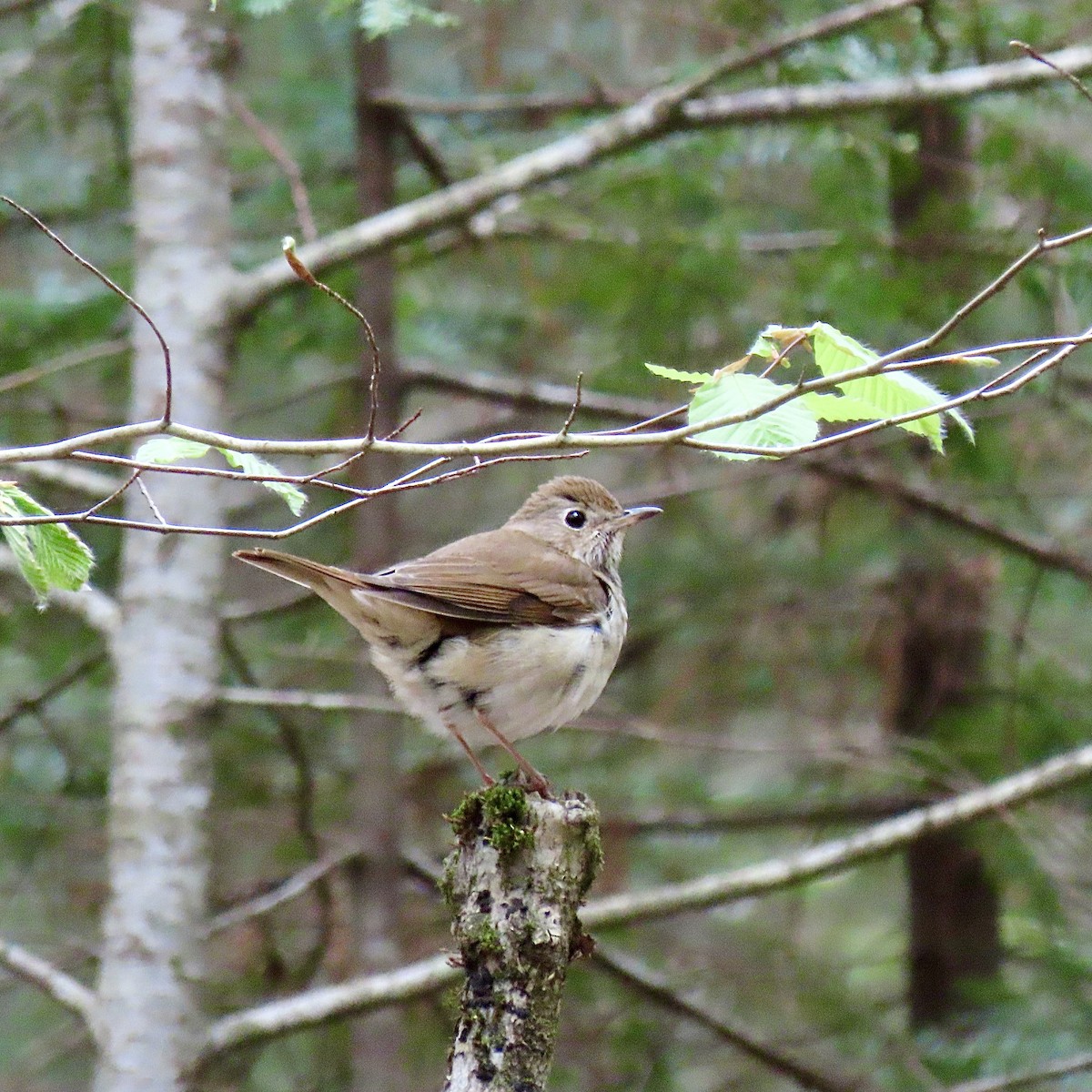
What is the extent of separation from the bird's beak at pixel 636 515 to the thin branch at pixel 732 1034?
1684mm

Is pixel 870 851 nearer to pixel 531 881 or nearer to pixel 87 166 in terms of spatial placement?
pixel 531 881

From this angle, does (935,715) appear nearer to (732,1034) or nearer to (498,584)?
(732,1034)

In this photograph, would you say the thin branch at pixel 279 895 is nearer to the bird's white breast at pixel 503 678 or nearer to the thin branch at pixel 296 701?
the thin branch at pixel 296 701

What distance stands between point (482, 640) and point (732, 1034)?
221 centimetres

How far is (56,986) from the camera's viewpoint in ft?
17.6

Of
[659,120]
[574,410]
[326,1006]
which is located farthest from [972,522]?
[574,410]

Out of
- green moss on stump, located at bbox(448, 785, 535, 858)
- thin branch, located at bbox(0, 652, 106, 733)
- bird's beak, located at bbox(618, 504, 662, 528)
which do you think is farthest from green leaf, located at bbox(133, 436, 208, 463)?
thin branch, located at bbox(0, 652, 106, 733)

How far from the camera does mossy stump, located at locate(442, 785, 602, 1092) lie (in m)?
2.93

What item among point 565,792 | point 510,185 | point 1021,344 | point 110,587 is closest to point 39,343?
point 110,587

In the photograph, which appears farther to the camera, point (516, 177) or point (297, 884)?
point (297, 884)

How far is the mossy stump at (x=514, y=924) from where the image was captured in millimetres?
2926

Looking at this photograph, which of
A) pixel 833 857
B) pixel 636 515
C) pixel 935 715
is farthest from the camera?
pixel 935 715

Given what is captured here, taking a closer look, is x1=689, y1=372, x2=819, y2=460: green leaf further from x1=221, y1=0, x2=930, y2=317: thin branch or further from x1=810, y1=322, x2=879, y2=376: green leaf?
x1=221, y1=0, x2=930, y2=317: thin branch

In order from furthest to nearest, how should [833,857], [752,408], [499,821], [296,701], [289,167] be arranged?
[289,167], [296,701], [833,857], [499,821], [752,408]
